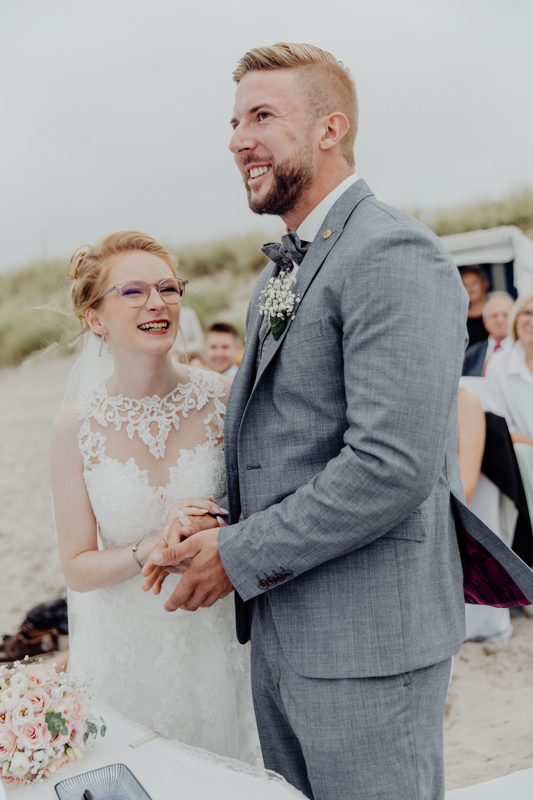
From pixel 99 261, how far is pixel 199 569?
3.72 feet

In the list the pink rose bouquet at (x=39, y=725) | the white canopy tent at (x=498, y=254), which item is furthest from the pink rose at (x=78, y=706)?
the white canopy tent at (x=498, y=254)

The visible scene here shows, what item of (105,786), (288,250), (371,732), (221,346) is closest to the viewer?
(105,786)

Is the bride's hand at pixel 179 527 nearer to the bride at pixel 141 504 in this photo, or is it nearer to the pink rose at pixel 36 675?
the bride at pixel 141 504

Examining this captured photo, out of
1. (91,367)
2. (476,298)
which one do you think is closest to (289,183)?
(91,367)

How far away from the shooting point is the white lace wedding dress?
208cm

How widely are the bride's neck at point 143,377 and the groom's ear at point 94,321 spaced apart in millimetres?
137

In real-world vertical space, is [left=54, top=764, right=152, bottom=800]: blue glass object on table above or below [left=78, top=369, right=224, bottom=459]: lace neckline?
below

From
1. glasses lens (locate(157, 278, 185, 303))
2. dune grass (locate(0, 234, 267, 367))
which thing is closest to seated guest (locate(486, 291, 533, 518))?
glasses lens (locate(157, 278, 185, 303))

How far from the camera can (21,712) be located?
1.38 metres

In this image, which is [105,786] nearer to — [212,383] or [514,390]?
[212,383]

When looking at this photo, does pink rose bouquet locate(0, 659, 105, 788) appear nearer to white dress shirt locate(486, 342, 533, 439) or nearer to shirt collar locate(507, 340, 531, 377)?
white dress shirt locate(486, 342, 533, 439)

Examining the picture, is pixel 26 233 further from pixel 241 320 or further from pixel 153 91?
pixel 241 320

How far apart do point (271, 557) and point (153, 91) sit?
28926mm

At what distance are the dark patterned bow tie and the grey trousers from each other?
103 centimetres
